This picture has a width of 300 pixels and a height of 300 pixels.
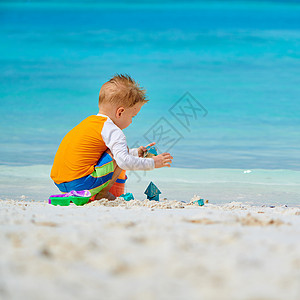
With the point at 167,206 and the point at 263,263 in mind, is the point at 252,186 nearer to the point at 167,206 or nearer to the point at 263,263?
the point at 167,206

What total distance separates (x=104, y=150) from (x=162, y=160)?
514mm

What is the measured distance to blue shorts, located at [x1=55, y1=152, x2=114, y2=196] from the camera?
338 cm

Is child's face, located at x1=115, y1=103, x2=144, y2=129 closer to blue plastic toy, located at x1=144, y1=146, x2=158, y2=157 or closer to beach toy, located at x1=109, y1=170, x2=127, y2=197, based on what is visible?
blue plastic toy, located at x1=144, y1=146, x2=158, y2=157

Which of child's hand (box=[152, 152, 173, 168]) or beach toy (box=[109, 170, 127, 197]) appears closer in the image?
child's hand (box=[152, 152, 173, 168])

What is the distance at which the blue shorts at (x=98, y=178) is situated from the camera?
3377mm

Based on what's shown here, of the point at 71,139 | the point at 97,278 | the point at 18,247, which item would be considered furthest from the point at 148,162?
the point at 97,278

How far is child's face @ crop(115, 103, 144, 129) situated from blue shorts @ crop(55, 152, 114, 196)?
35 cm

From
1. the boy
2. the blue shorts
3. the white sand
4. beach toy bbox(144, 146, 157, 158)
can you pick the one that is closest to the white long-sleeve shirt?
the boy

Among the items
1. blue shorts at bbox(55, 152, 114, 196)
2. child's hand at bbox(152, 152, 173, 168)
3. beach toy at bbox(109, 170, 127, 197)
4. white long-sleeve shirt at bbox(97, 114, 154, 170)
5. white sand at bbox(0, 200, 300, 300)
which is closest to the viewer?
white sand at bbox(0, 200, 300, 300)

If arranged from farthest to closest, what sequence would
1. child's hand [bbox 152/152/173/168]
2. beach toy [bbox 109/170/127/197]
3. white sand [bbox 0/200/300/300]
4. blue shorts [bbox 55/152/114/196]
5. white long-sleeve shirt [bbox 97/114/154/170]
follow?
beach toy [bbox 109/170/127/197] → child's hand [bbox 152/152/173/168] → blue shorts [bbox 55/152/114/196] → white long-sleeve shirt [bbox 97/114/154/170] → white sand [bbox 0/200/300/300]

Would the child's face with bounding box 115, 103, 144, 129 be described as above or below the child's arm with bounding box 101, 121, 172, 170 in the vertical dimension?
above

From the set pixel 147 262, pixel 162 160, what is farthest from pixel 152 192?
pixel 147 262

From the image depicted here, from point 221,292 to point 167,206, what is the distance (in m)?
2.10

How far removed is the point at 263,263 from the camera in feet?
4.17
